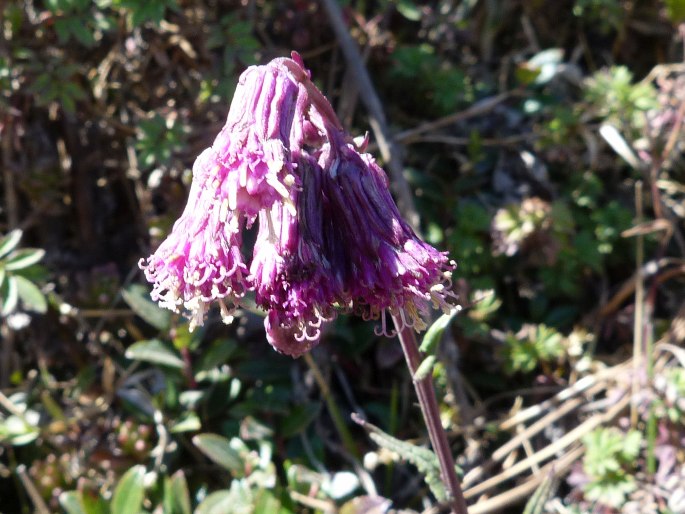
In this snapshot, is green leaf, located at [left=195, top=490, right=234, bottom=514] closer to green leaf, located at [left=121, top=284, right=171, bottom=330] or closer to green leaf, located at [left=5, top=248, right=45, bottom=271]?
green leaf, located at [left=121, top=284, right=171, bottom=330]

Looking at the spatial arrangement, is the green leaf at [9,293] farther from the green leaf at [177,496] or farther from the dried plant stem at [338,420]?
the dried plant stem at [338,420]

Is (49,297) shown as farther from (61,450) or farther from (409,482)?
(409,482)

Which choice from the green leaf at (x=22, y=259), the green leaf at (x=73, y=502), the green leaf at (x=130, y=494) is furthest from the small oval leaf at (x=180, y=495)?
the green leaf at (x=22, y=259)

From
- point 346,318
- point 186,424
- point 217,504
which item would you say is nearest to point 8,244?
point 186,424

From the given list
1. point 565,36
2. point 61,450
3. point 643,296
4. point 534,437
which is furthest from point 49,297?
point 565,36

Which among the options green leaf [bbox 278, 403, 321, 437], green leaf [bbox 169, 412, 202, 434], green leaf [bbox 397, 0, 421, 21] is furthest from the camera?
green leaf [bbox 397, 0, 421, 21]

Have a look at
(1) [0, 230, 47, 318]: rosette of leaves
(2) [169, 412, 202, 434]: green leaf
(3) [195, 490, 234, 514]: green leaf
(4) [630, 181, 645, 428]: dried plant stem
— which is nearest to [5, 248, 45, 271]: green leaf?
(1) [0, 230, 47, 318]: rosette of leaves

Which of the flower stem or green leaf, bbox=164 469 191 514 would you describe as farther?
green leaf, bbox=164 469 191 514

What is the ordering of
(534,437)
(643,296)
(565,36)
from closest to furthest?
(534,437)
(643,296)
(565,36)
